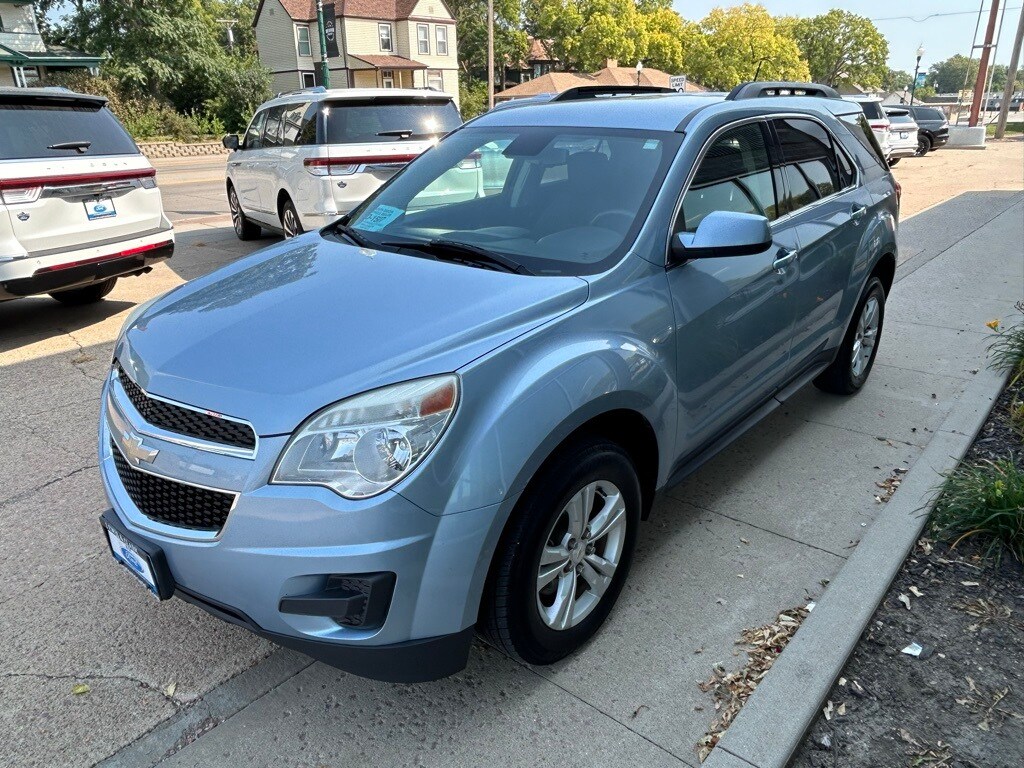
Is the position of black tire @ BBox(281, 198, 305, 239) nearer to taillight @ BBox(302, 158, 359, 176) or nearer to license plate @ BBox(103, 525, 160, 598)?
taillight @ BBox(302, 158, 359, 176)

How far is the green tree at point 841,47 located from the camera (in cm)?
8244

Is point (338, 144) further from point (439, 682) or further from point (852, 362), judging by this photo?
point (439, 682)

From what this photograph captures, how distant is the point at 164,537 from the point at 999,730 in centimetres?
255

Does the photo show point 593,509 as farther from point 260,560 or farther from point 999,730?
point 999,730

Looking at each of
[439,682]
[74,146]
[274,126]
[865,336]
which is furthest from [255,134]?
[439,682]

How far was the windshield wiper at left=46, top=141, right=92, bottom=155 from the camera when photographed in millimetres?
5762

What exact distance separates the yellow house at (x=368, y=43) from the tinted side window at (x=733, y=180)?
158 ft

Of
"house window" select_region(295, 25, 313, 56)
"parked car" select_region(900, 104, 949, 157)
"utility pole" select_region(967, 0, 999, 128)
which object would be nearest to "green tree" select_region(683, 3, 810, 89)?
"house window" select_region(295, 25, 313, 56)

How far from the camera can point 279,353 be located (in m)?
2.31

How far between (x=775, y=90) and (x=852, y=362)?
5.52ft

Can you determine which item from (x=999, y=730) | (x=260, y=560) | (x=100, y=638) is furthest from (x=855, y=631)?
(x=100, y=638)

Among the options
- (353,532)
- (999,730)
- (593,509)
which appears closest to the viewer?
(353,532)

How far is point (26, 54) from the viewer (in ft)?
106

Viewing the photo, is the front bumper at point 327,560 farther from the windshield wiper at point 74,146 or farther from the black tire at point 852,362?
the windshield wiper at point 74,146
